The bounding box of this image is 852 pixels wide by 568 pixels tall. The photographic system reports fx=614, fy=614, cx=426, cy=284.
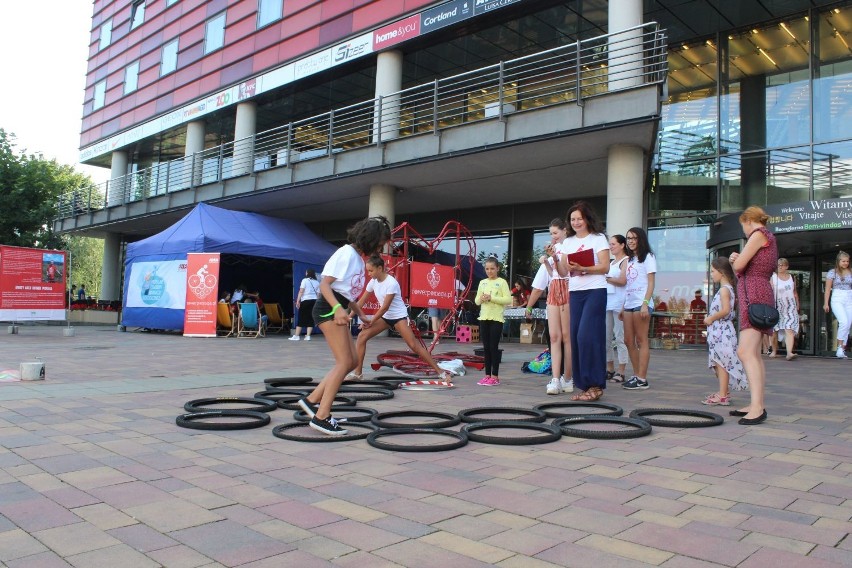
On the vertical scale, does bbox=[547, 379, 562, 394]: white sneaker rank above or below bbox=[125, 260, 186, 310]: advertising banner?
below

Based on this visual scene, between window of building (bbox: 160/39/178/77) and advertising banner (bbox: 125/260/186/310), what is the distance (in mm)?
11614

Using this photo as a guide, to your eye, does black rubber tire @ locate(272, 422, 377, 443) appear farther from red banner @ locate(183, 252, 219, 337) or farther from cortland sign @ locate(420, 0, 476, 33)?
cortland sign @ locate(420, 0, 476, 33)

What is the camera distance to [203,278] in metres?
16.2

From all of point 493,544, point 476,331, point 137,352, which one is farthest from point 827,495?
point 476,331

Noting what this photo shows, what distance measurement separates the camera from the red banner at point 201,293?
634 inches

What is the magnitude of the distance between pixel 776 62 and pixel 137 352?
1548cm

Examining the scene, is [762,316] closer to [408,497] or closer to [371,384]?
[408,497]

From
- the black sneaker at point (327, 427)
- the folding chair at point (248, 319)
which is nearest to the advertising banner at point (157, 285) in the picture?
the folding chair at point (248, 319)

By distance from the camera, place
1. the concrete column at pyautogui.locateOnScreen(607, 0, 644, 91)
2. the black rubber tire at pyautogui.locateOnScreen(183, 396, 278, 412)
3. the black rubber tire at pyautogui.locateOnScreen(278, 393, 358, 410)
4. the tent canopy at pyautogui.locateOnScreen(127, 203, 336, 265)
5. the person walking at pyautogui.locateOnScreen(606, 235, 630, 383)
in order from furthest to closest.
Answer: the tent canopy at pyautogui.locateOnScreen(127, 203, 336, 265), the concrete column at pyautogui.locateOnScreen(607, 0, 644, 91), the person walking at pyautogui.locateOnScreen(606, 235, 630, 383), the black rubber tire at pyautogui.locateOnScreen(278, 393, 358, 410), the black rubber tire at pyautogui.locateOnScreen(183, 396, 278, 412)

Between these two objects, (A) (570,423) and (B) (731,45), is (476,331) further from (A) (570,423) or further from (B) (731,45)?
(A) (570,423)

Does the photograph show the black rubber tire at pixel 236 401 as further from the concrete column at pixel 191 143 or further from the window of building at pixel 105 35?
the window of building at pixel 105 35

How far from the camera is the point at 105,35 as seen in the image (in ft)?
101

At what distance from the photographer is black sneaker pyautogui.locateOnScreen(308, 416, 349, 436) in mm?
4191

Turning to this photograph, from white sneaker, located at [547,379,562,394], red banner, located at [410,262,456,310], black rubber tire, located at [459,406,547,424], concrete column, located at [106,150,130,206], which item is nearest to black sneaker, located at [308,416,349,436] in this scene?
black rubber tire, located at [459,406,547,424]
